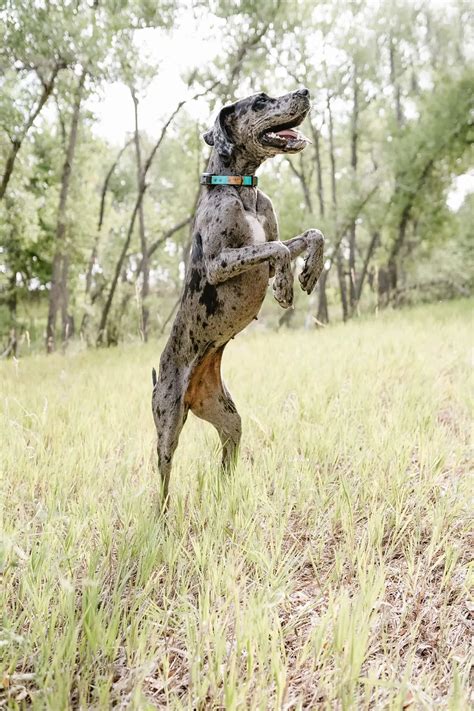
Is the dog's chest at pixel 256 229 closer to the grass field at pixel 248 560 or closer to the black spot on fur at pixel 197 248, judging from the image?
the black spot on fur at pixel 197 248

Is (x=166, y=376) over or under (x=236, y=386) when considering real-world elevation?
over

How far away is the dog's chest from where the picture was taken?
239cm

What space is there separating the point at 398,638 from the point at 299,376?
344 cm

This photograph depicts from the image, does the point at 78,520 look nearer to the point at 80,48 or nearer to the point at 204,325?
the point at 204,325

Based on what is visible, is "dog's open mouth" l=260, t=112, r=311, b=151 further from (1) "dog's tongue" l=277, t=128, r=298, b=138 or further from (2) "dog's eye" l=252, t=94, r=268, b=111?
(2) "dog's eye" l=252, t=94, r=268, b=111

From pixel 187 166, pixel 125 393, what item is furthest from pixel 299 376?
pixel 187 166

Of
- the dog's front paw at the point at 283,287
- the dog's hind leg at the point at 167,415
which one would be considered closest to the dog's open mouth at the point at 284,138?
the dog's front paw at the point at 283,287

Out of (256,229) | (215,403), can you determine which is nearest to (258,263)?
(256,229)

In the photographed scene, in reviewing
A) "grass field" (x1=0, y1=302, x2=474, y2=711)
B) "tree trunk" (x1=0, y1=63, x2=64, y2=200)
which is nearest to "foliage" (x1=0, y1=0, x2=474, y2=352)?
"tree trunk" (x1=0, y1=63, x2=64, y2=200)

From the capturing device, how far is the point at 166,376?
275 centimetres

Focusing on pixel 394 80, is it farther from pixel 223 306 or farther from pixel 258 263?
pixel 258 263

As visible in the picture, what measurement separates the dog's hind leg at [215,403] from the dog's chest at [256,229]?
61 cm

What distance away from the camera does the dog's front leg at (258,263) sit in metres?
2.16

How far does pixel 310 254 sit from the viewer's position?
2418 mm
